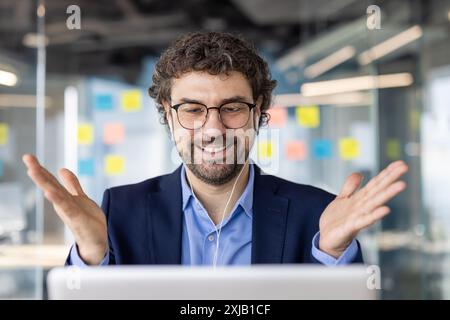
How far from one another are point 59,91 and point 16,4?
0.51m

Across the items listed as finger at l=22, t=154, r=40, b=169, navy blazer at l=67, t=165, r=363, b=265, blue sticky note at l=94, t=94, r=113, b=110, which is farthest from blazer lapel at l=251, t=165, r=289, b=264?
blue sticky note at l=94, t=94, r=113, b=110

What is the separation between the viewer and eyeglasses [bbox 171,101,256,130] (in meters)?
1.25

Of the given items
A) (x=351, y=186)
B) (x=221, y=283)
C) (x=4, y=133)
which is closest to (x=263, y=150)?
(x=351, y=186)

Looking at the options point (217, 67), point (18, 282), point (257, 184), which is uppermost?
point (217, 67)

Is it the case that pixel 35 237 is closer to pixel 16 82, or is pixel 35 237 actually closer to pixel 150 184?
pixel 16 82

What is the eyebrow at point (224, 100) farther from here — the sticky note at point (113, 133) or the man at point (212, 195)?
the sticky note at point (113, 133)

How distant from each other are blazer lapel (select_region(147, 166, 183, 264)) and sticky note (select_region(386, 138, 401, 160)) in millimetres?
2375

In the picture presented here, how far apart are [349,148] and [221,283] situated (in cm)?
276

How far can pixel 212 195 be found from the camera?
1335mm

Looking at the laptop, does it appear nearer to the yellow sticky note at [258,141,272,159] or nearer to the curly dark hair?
the curly dark hair

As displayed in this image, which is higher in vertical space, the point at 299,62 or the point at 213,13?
the point at 213,13

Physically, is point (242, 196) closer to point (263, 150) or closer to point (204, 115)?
point (204, 115)

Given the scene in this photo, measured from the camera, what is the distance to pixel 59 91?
3.30m
